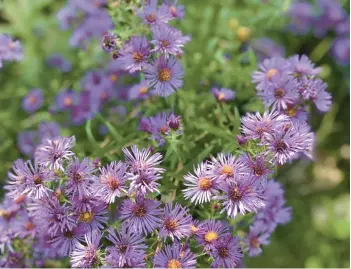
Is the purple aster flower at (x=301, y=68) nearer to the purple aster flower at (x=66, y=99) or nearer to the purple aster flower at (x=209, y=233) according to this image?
the purple aster flower at (x=209, y=233)

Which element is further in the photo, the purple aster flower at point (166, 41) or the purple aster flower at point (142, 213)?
the purple aster flower at point (166, 41)

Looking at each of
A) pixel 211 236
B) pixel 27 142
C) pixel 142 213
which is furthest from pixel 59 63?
pixel 211 236

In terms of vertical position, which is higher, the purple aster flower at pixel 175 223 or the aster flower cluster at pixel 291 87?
the aster flower cluster at pixel 291 87

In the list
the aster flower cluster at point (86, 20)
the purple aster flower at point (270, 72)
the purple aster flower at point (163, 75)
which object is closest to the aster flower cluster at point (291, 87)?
the purple aster flower at point (270, 72)

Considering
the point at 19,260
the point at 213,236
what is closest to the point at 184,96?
the point at 213,236

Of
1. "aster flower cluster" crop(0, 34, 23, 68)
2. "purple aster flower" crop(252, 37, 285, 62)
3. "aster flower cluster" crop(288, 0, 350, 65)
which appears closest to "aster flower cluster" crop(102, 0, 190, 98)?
"aster flower cluster" crop(0, 34, 23, 68)

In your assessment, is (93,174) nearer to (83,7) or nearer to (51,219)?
(51,219)
